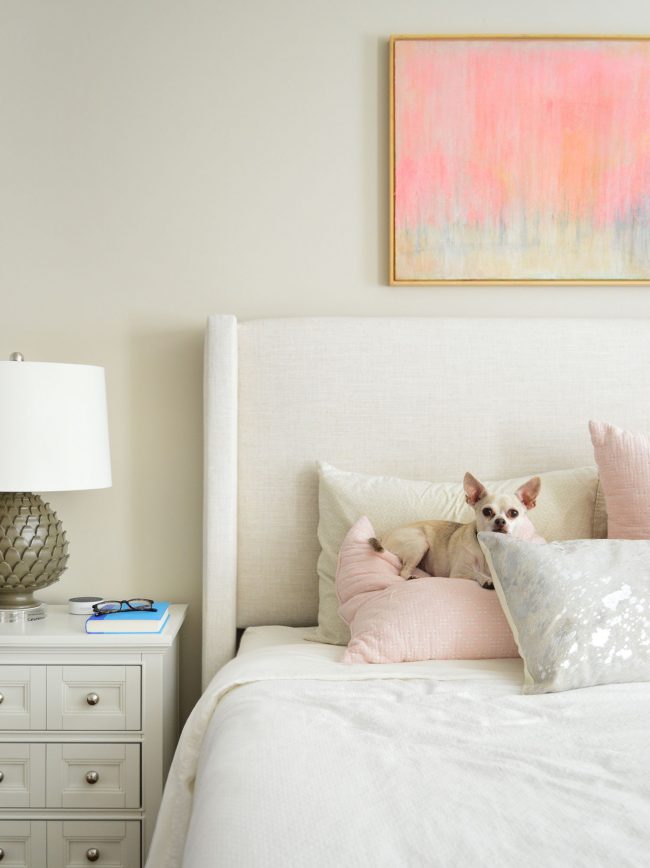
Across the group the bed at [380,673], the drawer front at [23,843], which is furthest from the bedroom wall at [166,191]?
the drawer front at [23,843]

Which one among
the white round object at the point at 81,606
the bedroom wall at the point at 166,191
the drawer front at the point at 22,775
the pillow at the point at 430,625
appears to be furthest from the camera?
the bedroom wall at the point at 166,191

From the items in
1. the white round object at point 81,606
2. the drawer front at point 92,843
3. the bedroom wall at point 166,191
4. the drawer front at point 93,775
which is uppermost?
the bedroom wall at point 166,191

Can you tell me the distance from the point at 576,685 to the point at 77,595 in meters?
1.36

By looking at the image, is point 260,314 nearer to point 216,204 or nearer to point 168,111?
point 216,204

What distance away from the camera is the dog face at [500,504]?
1719 millimetres

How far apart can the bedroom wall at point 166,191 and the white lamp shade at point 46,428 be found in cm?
29

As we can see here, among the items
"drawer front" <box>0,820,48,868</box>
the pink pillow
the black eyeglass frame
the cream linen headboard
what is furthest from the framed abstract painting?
"drawer front" <box>0,820,48,868</box>

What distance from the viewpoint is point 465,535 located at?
1749 millimetres

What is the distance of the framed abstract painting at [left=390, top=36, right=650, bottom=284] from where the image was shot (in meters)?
2.13

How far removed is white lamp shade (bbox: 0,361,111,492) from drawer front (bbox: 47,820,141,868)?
0.75 meters

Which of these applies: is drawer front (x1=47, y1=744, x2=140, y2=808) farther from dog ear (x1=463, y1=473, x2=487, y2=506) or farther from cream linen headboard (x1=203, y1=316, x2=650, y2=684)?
dog ear (x1=463, y1=473, x2=487, y2=506)

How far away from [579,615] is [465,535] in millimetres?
408

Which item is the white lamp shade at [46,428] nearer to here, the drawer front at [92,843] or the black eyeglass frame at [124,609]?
the black eyeglass frame at [124,609]

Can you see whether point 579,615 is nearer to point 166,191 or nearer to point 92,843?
point 92,843
